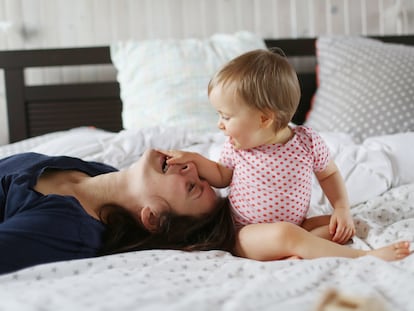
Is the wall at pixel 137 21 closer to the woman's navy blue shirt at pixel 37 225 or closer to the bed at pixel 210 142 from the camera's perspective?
the bed at pixel 210 142

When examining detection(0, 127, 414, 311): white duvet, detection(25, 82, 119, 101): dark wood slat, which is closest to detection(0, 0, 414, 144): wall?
detection(25, 82, 119, 101): dark wood slat

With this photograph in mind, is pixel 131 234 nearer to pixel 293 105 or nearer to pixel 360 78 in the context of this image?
pixel 293 105

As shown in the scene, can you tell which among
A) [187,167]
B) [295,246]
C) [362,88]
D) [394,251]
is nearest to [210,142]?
[187,167]

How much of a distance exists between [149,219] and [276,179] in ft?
0.98

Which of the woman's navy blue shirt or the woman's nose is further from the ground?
the woman's nose

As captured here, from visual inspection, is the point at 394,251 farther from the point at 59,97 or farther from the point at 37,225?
Answer: the point at 59,97

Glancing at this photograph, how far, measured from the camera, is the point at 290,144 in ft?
4.50

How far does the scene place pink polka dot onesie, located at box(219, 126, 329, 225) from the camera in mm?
1358

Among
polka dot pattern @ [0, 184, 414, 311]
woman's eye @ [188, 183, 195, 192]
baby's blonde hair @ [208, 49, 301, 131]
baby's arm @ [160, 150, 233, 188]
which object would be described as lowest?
polka dot pattern @ [0, 184, 414, 311]

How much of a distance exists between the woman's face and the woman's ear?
26 mm

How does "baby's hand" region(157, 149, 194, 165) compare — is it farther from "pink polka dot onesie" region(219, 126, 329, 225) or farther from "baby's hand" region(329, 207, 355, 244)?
"baby's hand" region(329, 207, 355, 244)

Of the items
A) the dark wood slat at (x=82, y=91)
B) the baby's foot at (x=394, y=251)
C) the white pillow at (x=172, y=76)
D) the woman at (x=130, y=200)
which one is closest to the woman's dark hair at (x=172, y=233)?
the woman at (x=130, y=200)

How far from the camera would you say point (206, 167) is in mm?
1440

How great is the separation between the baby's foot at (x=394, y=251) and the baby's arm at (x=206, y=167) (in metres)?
0.42
